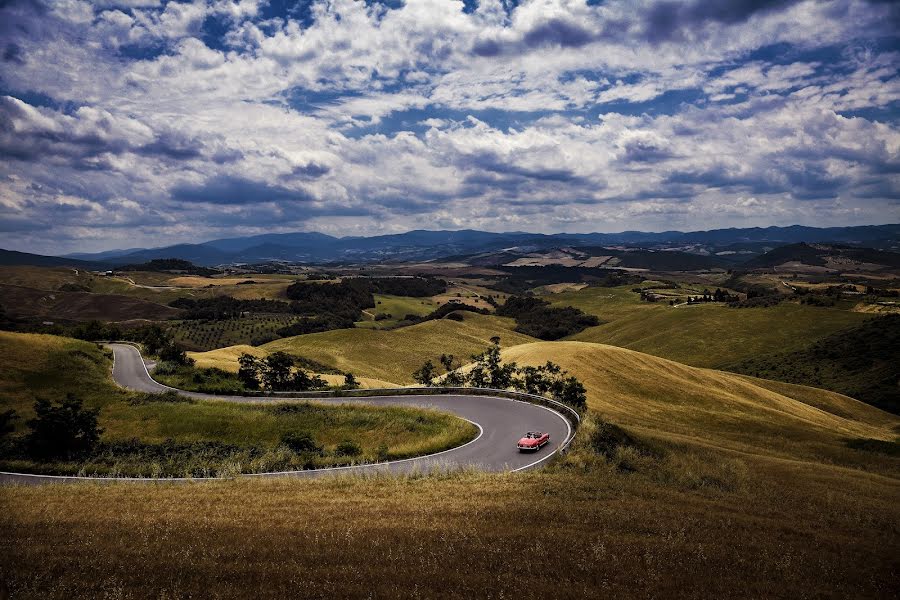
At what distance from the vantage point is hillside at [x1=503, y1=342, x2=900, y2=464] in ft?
150

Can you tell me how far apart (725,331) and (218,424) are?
6032 inches

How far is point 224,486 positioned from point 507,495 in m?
12.4

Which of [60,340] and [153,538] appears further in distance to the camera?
[60,340]

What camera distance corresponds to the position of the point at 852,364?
4722 inches

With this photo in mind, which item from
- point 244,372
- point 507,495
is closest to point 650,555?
point 507,495

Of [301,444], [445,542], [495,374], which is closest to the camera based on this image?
[445,542]

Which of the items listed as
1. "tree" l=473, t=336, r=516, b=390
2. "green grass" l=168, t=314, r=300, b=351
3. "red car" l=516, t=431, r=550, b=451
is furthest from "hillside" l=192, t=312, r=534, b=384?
"red car" l=516, t=431, r=550, b=451

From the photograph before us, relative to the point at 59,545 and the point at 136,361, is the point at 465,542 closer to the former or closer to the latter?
the point at 59,545

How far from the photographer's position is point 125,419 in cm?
4256

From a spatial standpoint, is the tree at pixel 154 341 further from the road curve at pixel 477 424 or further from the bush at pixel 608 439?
the bush at pixel 608 439

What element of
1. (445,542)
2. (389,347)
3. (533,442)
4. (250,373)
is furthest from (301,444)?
(389,347)

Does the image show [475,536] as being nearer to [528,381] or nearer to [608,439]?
[608,439]

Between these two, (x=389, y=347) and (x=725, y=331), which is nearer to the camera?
(x=389, y=347)

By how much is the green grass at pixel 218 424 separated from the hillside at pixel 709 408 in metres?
18.2
